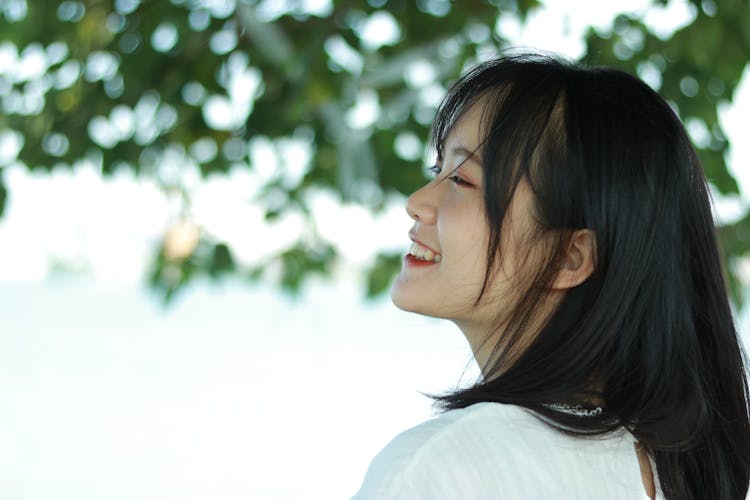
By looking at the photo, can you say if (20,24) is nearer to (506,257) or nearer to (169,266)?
(169,266)

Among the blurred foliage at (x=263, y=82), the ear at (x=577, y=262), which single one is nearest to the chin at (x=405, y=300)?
the ear at (x=577, y=262)

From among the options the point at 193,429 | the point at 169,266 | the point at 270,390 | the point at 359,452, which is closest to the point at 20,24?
the point at 169,266

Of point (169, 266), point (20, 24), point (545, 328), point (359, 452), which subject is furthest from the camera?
point (359, 452)

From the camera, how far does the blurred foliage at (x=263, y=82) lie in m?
2.91

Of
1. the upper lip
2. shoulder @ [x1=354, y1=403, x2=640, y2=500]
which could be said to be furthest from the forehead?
shoulder @ [x1=354, y1=403, x2=640, y2=500]

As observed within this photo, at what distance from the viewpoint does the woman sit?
3.87 ft

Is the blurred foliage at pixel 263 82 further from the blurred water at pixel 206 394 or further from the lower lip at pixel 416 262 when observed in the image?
the lower lip at pixel 416 262

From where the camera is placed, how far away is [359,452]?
24.2 feet

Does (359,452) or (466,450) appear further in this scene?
(359,452)

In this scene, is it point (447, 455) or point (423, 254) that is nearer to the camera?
point (447, 455)

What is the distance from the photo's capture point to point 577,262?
124 centimetres

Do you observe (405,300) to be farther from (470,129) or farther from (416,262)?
(470,129)

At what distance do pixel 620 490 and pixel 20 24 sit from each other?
2.19 metres

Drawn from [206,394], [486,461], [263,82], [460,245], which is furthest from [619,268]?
[206,394]
